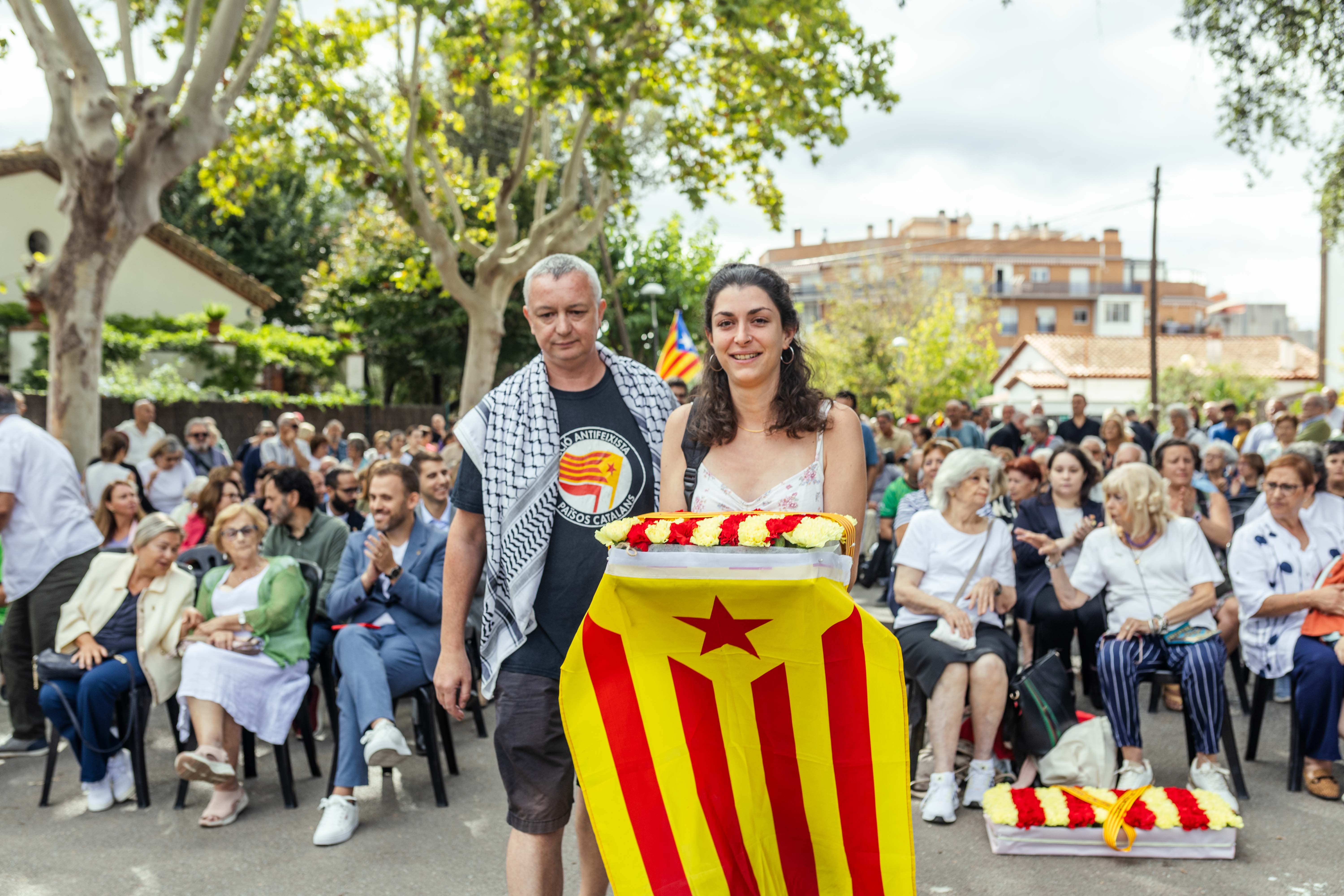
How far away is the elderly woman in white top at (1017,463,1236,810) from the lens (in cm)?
488

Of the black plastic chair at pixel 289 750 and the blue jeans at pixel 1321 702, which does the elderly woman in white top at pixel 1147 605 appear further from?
the black plastic chair at pixel 289 750

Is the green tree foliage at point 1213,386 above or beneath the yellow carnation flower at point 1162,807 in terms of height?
above

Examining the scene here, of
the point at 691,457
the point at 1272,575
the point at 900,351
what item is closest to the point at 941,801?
the point at 1272,575

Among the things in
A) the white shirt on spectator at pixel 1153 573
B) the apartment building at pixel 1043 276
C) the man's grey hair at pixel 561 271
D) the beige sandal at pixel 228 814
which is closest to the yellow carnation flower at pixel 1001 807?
the white shirt on spectator at pixel 1153 573

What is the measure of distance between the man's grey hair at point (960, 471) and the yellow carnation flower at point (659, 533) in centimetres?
322

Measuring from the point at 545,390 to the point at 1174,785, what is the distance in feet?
12.6

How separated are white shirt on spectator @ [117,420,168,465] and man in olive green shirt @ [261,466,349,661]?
5731 millimetres

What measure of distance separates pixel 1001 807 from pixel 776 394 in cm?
256

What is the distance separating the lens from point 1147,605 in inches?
209

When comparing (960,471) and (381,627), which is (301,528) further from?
(960,471)

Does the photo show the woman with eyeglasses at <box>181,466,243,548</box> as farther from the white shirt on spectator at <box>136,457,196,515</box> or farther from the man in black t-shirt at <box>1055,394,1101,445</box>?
the man in black t-shirt at <box>1055,394,1101,445</box>

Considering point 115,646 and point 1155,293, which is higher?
point 1155,293

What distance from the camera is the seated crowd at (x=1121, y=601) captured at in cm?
487

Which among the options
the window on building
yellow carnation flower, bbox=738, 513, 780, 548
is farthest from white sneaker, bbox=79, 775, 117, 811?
the window on building
